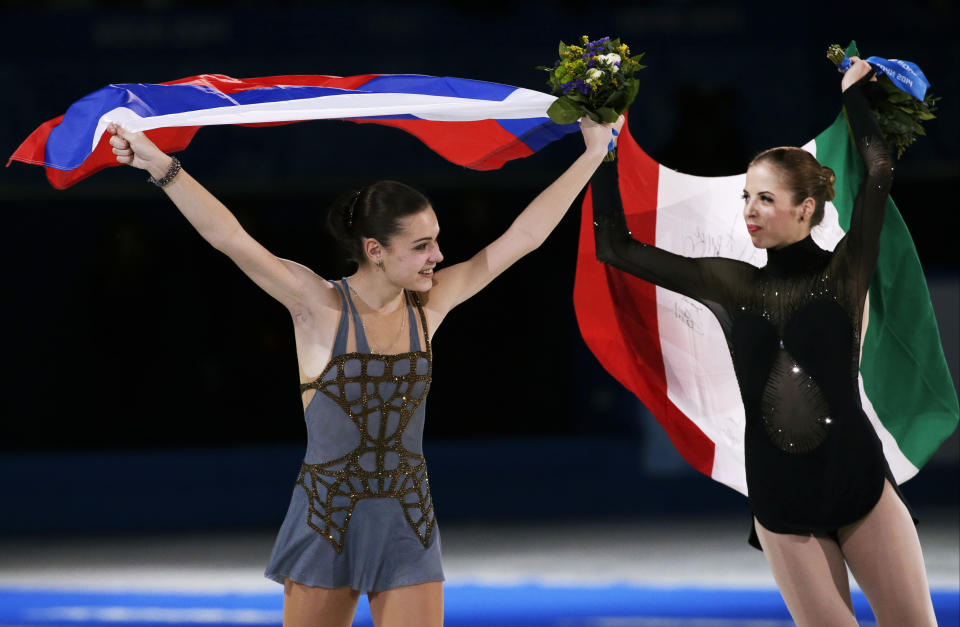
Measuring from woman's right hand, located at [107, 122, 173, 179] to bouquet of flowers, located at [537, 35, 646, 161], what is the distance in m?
1.07

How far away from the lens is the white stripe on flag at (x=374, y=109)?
3160 millimetres

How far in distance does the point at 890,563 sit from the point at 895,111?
1.28m

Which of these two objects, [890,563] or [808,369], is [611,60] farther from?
[890,563]

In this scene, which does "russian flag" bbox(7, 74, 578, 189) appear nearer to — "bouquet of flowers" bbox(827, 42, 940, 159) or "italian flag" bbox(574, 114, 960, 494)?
"italian flag" bbox(574, 114, 960, 494)

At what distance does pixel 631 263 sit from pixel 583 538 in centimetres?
438

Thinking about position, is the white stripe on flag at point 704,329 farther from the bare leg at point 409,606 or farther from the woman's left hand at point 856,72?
the bare leg at point 409,606

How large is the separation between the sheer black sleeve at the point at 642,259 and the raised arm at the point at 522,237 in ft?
0.51

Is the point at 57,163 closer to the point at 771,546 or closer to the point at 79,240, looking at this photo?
the point at 771,546

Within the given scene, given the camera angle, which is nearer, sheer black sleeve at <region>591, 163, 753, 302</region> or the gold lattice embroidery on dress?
the gold lattice embroidery on dress

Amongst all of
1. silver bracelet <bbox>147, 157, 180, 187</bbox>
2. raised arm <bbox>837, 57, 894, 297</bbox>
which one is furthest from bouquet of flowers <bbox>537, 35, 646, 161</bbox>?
silver bracelet <bbox>147, 157, 180, 187</bbox>

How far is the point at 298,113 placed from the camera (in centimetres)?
321

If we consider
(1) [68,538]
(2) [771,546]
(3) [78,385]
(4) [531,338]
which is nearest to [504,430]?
(4) [531,338]

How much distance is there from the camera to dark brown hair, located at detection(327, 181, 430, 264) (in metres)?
2.80

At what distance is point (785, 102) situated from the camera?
32.4ft
